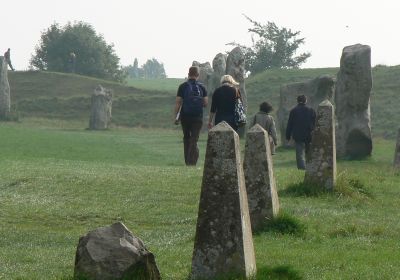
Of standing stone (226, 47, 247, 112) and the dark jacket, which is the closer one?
the dark jacket

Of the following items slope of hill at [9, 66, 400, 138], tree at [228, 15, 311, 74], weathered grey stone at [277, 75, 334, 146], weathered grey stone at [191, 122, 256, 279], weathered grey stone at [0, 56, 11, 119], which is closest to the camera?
weathered grey stone at [191, 122, 256, 279]

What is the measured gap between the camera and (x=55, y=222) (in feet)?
55.5

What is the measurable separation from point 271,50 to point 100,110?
42112 mm

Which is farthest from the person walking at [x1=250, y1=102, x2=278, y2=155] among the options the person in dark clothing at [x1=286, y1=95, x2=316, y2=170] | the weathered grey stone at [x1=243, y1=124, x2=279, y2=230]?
the weathered grey stone at [x1=243, y1=124, x2=279, y2=230]

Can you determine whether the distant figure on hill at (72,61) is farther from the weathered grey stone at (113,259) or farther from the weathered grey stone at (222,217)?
the weathered grey stone at (222,217)

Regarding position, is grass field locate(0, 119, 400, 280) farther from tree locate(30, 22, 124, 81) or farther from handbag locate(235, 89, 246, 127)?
tree locate(30, 22, 124, 81)

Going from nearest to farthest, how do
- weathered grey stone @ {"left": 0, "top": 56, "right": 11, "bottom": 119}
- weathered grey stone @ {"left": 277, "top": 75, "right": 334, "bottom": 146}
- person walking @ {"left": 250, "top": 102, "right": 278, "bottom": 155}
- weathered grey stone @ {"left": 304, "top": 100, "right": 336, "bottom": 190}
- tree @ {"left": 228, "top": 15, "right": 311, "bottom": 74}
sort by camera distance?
weathered grey stone @ {"left": 304, "top": 100, "right": 336, "bottom": 190}, person walking @ {"left": 250, "top": 102, "right": 278, "bottom": 155}, weathered grey stone @ {"left": 277, "top": 75, "right": 334, "bottom": 146}, weathered grey stone @ {"left": 0, "top": 56, "right": 11, "bottom": 119}, tree @ {"left": 228, "top": 15, "right": 311, "bottom": 74}

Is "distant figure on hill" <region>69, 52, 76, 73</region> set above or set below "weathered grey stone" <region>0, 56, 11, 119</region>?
above

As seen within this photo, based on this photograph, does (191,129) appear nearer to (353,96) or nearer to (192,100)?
(192,100)

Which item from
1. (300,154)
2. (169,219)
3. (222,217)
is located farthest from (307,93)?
(222,217)

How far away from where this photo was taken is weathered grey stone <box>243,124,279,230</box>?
13586mm

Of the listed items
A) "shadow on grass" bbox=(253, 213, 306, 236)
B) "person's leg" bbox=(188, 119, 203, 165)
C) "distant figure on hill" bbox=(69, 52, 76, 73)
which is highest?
"distant figure on hill" bbox=(69, 52, 76, 73)

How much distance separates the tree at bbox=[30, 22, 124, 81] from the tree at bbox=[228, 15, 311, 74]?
82.8ft

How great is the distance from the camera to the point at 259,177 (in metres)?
Answer: 13.8
